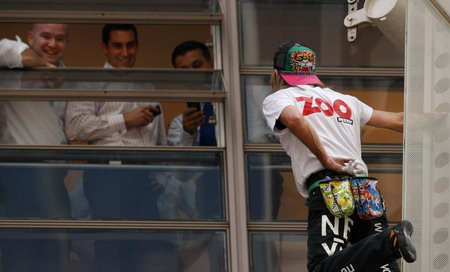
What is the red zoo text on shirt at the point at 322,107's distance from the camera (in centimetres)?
820

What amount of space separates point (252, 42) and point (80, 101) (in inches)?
56.2

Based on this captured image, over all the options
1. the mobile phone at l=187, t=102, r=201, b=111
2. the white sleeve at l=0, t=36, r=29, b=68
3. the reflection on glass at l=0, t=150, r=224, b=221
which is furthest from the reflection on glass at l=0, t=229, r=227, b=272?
the white sleeve at l=0, t=36, r=29, b=68

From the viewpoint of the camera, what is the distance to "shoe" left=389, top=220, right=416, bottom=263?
718cm

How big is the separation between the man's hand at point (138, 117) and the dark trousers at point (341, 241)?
255cm

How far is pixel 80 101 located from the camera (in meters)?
10.6

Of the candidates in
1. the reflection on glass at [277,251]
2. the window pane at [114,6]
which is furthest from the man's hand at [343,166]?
the window pane at [114,6]

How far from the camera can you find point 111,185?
10367 mm

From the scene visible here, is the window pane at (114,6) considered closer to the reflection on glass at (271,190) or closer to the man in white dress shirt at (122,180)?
the man in white dress shirt at (122,180)

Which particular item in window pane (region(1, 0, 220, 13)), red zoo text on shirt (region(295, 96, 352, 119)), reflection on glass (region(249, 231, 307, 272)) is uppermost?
window pane (region(1, 0, 220, 13))

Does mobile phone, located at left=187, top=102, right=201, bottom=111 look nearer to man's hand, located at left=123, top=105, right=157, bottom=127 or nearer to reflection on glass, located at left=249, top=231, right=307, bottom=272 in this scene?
man's hand, located at left=123, top=105, right=157, bottom=127

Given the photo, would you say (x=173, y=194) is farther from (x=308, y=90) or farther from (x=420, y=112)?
(x=420, y=112)

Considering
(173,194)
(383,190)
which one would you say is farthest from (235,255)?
(383,190)

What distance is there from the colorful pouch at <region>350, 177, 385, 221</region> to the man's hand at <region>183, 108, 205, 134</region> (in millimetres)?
2844

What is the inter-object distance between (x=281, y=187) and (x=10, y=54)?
2.28 meters
